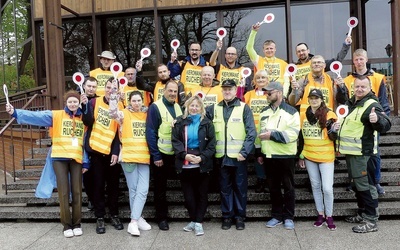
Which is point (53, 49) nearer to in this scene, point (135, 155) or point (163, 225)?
point (135, 155)

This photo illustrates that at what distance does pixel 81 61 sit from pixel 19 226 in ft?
15.8

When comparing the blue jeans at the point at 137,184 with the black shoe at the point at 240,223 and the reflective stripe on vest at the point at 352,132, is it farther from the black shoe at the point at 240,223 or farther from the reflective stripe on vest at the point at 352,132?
the reflective stripe on vest at the point at 352,132

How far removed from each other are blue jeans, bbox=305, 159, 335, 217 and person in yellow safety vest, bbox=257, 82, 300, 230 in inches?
11.6

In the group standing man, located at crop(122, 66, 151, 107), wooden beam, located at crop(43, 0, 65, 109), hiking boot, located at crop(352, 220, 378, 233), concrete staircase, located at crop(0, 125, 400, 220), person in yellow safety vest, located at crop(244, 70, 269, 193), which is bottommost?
hiking boot, located at crop(352, 220, 378, 233)

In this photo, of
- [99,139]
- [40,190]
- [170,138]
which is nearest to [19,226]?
[40,190]

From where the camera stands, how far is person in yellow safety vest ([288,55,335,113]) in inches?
216

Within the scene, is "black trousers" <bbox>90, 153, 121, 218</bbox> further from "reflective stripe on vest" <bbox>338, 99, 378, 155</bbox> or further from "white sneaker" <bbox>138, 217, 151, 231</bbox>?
"reflective stripe on vest" <bbox>338, 99, 378, 155</bbox>

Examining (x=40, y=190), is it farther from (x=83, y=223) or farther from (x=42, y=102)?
(x=42, y=102)

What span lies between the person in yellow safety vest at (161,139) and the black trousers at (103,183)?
0.59m

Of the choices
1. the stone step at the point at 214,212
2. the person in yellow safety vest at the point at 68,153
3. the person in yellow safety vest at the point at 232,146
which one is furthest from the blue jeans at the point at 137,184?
the person in yellow safety vest at the point at 232,146

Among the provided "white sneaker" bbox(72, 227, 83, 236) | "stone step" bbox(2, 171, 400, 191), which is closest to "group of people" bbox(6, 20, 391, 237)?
"white sneaker" bbox(72, 227, 83, 236)

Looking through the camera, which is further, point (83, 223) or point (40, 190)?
point (83, 223)

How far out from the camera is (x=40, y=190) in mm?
5348

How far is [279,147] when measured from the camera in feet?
16.4
